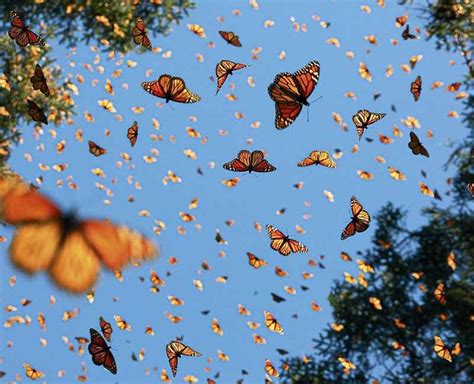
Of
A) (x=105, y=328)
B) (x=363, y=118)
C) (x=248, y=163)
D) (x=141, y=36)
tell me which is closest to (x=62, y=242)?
(x=105, y=328)

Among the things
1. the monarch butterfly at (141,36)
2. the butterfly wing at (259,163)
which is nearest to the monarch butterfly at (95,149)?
the monarch butterfly at (141,36)

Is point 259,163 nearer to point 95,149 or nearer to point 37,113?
point 37,113

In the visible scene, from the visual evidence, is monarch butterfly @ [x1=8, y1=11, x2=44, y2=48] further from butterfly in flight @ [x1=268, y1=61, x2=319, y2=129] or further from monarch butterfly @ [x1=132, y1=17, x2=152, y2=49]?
butterfly in flight @ [x1=268, y1=61, x2=319, y2=129]

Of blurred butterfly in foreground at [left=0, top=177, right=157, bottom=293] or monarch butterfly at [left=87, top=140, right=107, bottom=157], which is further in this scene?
monarch butterfly at [left=87, top=140, right=107, bottom=157]

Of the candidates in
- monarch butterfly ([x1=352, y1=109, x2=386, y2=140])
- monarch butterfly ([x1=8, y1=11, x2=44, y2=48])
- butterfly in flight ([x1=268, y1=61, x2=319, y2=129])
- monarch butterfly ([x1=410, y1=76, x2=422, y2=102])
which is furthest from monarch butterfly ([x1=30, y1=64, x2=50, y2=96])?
monarch butterfly ([x1=410, y1=76, x2=422, y2=102])

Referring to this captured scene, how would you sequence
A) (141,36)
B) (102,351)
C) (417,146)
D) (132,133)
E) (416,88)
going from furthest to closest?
1. (132,133)
2. (141,36)
3. (416,88)
4. (417,146)
5. (102,351)

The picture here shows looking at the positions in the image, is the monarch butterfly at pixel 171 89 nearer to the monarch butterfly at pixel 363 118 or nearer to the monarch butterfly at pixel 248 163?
the monarch butterfly at pixel 248 163
